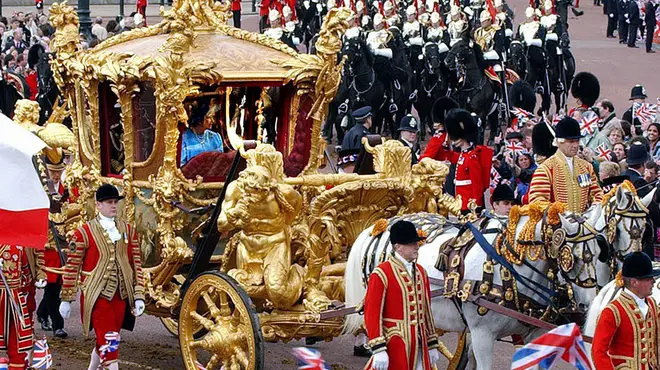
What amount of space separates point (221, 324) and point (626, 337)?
2817 mm

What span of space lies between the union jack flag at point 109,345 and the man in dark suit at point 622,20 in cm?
2476

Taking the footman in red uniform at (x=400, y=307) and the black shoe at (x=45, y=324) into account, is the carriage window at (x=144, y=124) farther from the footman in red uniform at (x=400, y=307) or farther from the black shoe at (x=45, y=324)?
the footman in red uniform at (x=400, y=307)

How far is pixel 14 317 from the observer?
9.18 m

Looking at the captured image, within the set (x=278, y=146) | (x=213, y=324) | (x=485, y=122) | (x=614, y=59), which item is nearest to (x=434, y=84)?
(x=485, y=122)

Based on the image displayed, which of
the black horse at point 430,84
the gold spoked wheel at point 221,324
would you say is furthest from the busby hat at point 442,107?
the black horse at point 430,84

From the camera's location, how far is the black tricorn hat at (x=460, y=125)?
13141 mm

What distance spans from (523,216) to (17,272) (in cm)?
292

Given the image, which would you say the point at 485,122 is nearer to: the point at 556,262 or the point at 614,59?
the point at 614,59

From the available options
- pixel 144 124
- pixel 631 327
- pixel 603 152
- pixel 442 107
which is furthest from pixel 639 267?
pixel 442 107

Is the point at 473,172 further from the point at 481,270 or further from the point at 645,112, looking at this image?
the point at 481,270

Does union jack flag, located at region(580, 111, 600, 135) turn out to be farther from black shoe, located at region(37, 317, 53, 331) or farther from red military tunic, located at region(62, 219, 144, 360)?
red military tunic, located at region(62, 219, 144, 360)

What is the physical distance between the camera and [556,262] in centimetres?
900

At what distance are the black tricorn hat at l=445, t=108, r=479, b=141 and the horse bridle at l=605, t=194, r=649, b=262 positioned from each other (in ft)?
14.2

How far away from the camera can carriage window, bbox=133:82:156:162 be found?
412 inches
